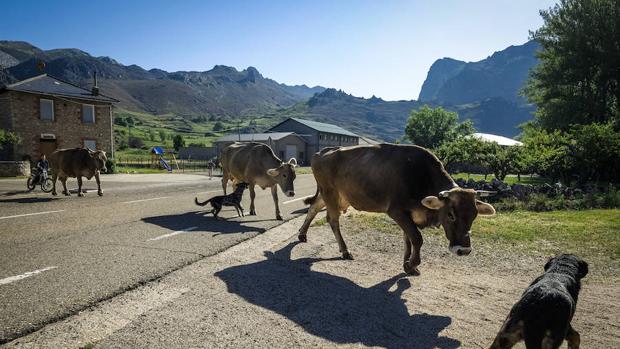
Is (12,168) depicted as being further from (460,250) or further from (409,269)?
(460,250)

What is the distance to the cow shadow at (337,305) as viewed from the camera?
3727 millimetres

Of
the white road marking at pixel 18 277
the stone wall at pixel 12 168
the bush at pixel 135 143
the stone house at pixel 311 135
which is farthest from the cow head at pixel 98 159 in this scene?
the bush at pixel 135 143

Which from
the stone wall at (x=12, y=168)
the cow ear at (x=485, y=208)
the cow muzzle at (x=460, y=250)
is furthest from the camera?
the stone wall at (x=12, y=168)

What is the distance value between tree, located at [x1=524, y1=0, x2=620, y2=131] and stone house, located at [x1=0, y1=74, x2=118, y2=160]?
45.0 m

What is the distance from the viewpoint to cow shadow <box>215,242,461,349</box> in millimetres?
3727

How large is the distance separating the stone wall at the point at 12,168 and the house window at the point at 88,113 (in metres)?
10.3

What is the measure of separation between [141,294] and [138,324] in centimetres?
90

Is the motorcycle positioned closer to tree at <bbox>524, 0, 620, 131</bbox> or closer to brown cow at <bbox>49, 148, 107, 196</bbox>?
brown cow at <bbox>49, 148, 107, 196</bbox>

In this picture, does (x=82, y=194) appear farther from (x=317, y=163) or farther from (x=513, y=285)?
(x=513, y=285)

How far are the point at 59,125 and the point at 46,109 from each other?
177cm

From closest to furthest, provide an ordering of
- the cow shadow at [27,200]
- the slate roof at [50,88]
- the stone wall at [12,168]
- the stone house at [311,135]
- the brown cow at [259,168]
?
1. the brown cow at [259,168]
2. the cow shadow at [27,200]
3. the stone wall at [12,168]
4. the slate roof at [50,88]
5. the stone house at [311,135]

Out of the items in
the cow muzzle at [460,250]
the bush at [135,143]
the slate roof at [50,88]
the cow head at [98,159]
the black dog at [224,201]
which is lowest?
the black dog at [224,201]

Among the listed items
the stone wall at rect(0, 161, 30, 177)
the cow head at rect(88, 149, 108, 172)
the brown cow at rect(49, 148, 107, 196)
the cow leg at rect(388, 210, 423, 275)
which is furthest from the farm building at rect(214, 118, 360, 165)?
the cow leg at rect(388, 210, 423, 275)

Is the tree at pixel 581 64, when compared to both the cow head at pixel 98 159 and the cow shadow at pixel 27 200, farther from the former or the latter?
the cow shadow at pixel 27 200
